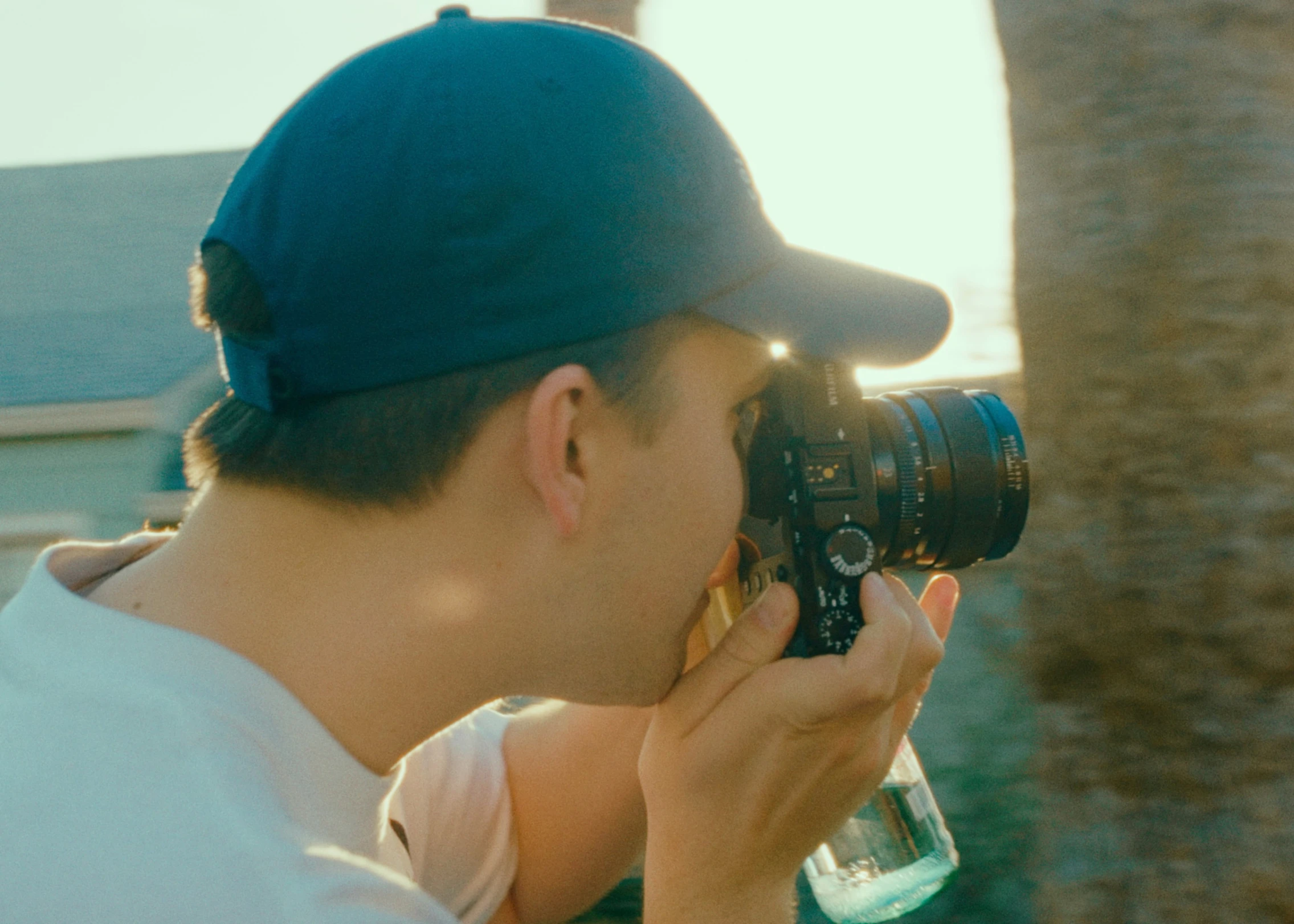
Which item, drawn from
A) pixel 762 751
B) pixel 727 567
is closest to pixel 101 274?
pixel 727 567

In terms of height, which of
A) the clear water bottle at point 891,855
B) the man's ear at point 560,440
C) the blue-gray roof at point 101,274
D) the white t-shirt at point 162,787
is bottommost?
the blue-gray roof at point 101,274

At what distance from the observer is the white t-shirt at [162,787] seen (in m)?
0.98

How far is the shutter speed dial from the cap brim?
24 cm

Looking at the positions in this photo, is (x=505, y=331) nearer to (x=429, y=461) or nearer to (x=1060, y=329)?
(x=429, y=461)

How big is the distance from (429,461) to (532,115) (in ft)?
1.24

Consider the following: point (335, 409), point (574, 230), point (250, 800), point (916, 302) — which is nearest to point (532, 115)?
point (574, 230)

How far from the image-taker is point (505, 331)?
4.07ft

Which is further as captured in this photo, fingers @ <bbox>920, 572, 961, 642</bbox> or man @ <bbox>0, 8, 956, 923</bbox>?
fingers @ <bbox>920, 572, 961, 642</bbox>

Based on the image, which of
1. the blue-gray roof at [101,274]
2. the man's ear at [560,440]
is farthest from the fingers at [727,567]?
the blue-gray roof at [101,274]

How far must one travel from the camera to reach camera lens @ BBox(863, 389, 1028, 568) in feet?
5.52

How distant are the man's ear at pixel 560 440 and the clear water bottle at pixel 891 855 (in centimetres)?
70

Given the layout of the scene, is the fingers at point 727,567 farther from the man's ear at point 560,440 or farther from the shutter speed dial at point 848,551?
the man's ear at point 560,440

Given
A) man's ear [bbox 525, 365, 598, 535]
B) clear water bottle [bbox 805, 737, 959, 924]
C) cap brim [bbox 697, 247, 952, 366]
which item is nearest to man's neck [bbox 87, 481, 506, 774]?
man's ear [bbox 525, 365, 598, 535]

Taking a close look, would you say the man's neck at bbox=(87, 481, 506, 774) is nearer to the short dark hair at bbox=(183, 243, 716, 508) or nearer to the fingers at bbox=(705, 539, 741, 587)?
the short dark hair at bbox=(183, 243, 716, 508)
